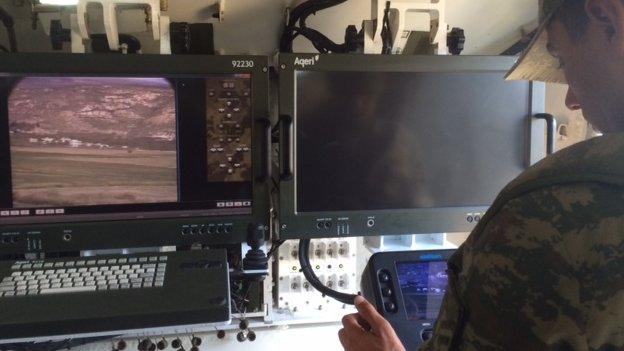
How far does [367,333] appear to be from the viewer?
1.05m

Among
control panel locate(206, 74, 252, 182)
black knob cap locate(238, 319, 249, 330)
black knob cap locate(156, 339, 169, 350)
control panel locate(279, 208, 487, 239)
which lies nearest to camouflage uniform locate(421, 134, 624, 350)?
control panel locate(279, 208, 487, 239)

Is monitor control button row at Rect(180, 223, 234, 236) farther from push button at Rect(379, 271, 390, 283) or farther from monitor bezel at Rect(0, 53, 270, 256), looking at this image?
push button at Rect(379, 271, 390, 283)

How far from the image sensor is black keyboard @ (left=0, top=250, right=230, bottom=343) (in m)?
1.02

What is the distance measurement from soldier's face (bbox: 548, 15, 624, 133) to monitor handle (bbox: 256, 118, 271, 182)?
694mm

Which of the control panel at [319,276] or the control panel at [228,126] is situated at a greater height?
the control panel at [228,126]

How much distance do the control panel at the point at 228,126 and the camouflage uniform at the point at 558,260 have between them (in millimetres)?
750

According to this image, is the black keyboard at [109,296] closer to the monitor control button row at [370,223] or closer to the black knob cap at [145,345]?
the black knob cap at [145,345]

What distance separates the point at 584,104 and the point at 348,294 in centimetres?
91

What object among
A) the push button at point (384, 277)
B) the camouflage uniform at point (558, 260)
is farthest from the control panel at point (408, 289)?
the camouflage uniform at point (558, 260)

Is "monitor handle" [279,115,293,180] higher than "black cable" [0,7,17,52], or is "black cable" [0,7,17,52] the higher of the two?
"black cable" [0,7,17,52]

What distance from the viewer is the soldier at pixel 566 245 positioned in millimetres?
567

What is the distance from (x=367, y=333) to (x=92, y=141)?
2.55 feet

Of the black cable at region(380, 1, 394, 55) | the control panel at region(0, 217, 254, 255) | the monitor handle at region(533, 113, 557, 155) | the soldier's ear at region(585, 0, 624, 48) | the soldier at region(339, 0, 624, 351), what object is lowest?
the control panel at region(0, 217, 254, 255)

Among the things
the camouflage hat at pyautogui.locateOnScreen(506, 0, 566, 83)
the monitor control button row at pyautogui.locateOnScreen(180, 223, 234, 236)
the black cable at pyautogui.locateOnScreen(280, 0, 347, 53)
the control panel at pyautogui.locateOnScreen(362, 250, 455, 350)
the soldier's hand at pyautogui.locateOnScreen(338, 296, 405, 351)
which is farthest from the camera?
the black cable at pyautogui.locateOnScreen(280, 0, 347, 53)
